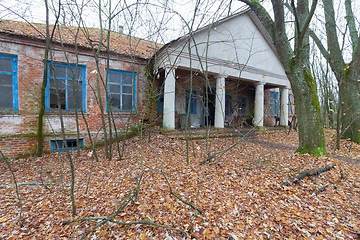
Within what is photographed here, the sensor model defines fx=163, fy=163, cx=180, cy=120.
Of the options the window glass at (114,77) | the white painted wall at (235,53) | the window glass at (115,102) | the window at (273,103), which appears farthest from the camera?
the window at (273,103)

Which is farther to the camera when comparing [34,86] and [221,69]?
[221,69]

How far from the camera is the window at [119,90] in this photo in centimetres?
819

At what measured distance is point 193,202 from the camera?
312 cm

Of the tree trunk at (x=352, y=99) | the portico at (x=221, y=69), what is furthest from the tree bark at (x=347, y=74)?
the portico at (x=221, y=69)

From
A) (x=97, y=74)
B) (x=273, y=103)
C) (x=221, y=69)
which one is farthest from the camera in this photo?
(x=273, y=103)

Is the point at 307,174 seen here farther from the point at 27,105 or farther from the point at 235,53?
the point at 27,105

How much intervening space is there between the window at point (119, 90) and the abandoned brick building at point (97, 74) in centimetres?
5

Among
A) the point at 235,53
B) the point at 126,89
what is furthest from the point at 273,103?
the point at 126,89

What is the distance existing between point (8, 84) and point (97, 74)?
4250 mm

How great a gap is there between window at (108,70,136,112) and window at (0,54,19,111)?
11.3ft

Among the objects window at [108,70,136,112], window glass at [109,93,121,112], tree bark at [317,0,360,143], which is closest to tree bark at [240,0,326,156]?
tree bark at [317,0,360,143]

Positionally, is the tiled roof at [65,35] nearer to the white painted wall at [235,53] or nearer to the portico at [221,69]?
the portico at [221,69]

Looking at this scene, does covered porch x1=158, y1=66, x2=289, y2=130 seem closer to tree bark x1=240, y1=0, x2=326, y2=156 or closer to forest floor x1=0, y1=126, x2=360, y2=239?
tree bark x1=240, y1=0, x2=326, y2=156

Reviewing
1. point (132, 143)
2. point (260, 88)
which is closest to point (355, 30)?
point (260, 88)
